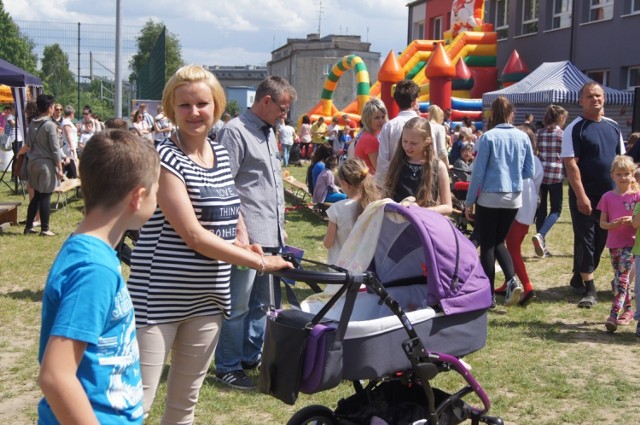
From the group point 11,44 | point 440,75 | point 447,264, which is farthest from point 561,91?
point 11,44

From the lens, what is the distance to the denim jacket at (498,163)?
23.5 ft

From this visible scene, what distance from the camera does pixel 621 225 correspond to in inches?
270

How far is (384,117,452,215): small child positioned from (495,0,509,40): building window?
2745 cm

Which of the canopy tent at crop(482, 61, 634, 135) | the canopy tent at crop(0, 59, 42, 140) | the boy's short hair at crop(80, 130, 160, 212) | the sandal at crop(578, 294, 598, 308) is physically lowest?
the sandal at crop(578, 294, 598, 308)

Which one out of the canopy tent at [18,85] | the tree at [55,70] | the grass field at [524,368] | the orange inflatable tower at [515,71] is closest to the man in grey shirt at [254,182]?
the grass field at [524,368]

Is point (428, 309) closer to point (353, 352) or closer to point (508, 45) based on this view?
point (353, 352)

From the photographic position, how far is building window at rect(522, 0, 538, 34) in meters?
30.0

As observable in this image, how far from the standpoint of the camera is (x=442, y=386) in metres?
5.27

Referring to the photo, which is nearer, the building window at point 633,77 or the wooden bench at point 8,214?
the wooden bench at point 8,214

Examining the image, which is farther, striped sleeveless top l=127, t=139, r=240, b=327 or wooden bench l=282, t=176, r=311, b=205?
wooden bench l=282, t=176, r=311, b=205

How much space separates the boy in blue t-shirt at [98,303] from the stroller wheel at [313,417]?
1.64m

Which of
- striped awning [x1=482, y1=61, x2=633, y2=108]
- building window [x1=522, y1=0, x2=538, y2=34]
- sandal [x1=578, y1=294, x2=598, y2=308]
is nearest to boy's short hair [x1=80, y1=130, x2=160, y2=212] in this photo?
sandal [x1=578, y1=294, x2=598, y2=308]

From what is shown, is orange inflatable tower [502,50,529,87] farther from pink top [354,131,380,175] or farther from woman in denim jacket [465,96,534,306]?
pink top [354,131,380,175]

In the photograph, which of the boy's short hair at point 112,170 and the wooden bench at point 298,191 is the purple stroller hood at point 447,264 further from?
the wooden bench at point 298,191
